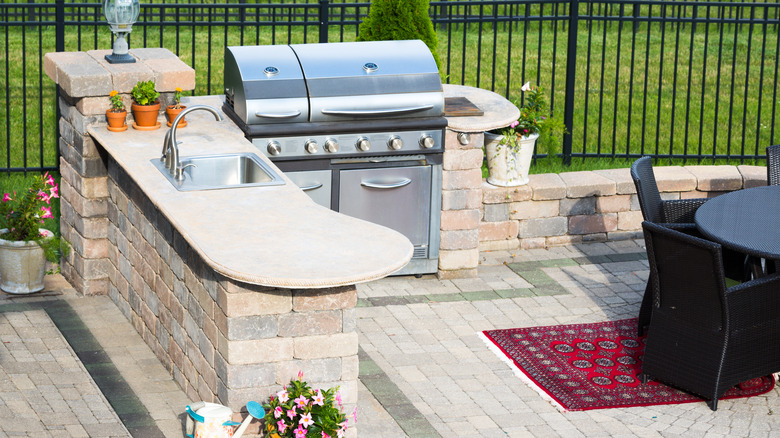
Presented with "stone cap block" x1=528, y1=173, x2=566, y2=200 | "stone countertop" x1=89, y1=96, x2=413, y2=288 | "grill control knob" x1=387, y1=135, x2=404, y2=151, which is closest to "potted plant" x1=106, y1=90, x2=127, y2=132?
"stone countertop" x1=89, y1=96, x2=413, y2=288

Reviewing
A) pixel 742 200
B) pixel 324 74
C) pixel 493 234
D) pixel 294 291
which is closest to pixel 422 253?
pixel 493 234

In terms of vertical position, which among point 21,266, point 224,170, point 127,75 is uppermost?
point 127,75

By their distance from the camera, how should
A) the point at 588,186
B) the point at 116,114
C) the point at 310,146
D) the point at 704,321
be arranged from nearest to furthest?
1. the point at 704,321
2. the point at 116,114
3. the point at 310,146
4. the point at 588,186

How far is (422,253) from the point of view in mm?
8859

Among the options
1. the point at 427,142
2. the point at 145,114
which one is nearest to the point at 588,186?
the point at 427,142

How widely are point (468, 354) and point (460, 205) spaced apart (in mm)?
1544

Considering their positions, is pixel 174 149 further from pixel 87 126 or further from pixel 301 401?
pixel 301 401

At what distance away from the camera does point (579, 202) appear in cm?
970

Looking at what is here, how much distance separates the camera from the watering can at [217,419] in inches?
229

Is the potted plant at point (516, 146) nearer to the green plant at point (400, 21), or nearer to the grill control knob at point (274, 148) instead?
the green plant at point (400, 21)

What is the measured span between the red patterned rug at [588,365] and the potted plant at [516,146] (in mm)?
1751

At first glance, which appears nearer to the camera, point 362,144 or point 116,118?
point 116,118

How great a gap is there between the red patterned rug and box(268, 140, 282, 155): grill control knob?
193 cm

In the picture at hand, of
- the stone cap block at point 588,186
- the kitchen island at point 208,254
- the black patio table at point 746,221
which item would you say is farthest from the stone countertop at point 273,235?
the stone cap block at point 588,186
